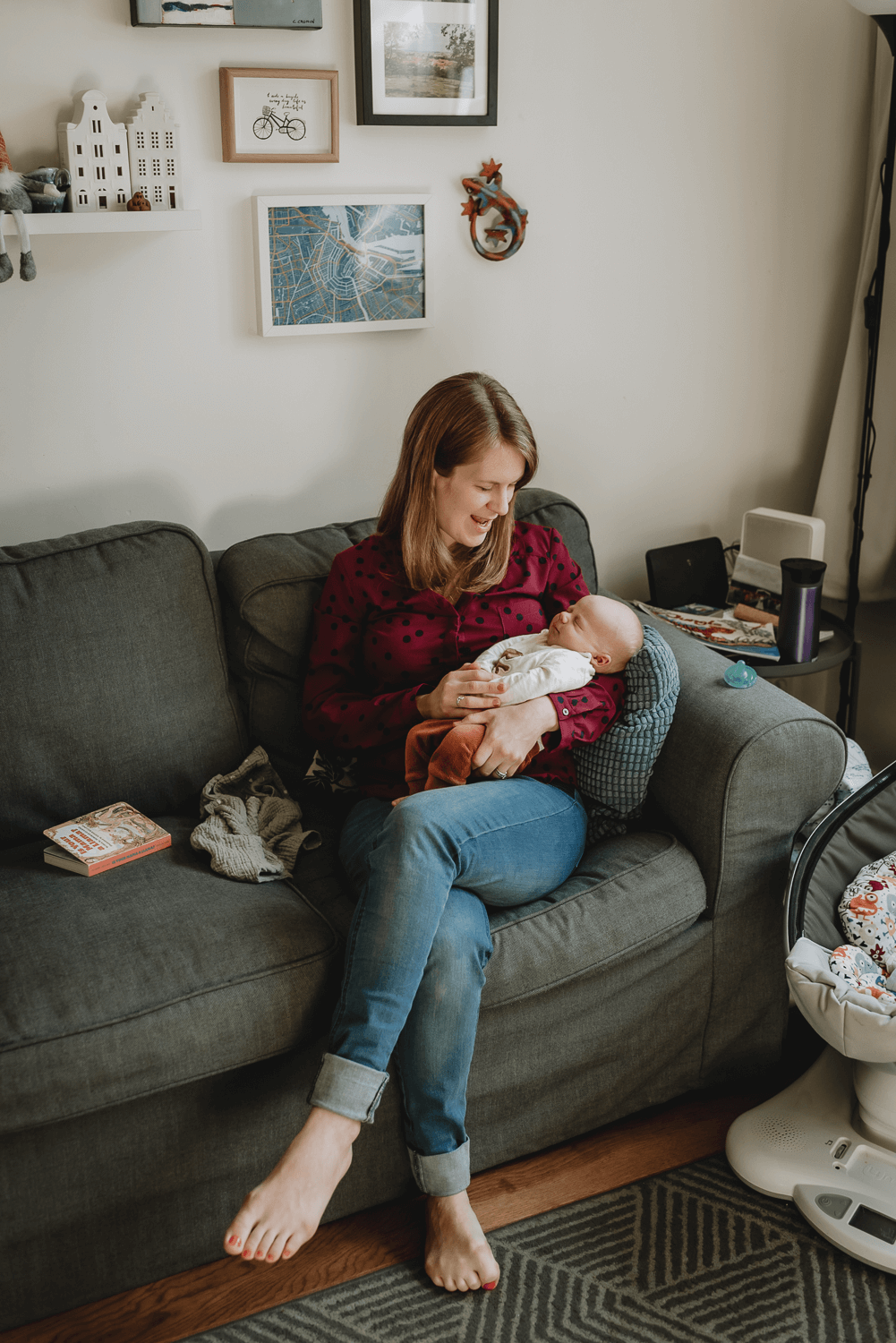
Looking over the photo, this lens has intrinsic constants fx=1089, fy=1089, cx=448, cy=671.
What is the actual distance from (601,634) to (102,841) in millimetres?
861

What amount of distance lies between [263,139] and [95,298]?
0.42 metres

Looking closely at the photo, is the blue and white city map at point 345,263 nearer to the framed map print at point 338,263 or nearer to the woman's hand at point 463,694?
the framed map print at point 338,263

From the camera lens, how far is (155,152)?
188 cm

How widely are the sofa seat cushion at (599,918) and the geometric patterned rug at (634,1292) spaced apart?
1.20 feet

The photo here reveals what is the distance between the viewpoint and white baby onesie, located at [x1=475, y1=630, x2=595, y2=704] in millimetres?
1711

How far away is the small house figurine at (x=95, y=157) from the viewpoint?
5.90 ft

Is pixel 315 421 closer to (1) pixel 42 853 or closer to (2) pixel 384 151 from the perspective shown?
(2) pixel 384 151

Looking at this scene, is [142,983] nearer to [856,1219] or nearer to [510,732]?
[510,732]

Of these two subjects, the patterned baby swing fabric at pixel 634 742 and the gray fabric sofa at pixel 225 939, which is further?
the patterned baby swing fabric at pixel 634 742

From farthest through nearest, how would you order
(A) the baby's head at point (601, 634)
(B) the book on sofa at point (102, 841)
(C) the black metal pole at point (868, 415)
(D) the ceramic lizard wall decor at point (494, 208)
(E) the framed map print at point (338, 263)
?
(C) the black metal pole at point (868, 415), (D) the ceramic lizard wall decor at point (494, 208), (E) the framed map print at point (338, 263), (A) the baby's head at point (601, 634), (B) the book on sofa at point (102, 841)

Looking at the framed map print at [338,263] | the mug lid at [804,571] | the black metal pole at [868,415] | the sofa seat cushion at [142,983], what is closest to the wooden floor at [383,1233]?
the sofa seat cushion at [142,983]

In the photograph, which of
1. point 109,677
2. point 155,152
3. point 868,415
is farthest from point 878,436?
point 109,677

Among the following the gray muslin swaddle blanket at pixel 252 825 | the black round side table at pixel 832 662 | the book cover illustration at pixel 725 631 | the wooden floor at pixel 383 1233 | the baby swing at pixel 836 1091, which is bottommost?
the wooden floor at pixel 383 1233

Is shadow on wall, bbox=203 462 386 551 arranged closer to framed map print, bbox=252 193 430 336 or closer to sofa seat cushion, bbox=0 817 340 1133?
framed map print, bbox=252 193 430 336
